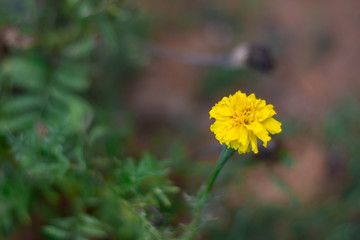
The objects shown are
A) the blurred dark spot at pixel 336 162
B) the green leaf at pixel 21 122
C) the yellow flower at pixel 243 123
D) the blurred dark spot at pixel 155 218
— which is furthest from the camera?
the blurred dark spot at pixel 336 162

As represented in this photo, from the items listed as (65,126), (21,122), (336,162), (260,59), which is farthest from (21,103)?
(336,162)

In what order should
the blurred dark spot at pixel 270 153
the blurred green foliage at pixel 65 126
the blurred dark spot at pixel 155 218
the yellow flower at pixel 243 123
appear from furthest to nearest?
the blurred dark spot at pixel 270 153 < the blurred green foliage at pixel 65 126 < the blurred dark spot at pixel 155 218 < the yellow flower at pixel 243 123

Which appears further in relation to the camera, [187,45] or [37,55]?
[187,45]

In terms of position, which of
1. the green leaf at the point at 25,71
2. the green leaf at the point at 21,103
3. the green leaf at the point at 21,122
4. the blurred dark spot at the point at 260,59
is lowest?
the green leaf at the point at 21,122

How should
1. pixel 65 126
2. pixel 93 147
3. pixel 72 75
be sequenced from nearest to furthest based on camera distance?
pixel 65 126
pixel 93 147
pixel 72 75

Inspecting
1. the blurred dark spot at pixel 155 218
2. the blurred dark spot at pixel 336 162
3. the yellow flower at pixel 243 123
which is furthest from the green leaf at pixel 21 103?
the blurred dark spot at pixel 336 162

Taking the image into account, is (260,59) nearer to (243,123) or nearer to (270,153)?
(270,153)

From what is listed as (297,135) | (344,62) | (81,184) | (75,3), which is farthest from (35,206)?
(344,62)

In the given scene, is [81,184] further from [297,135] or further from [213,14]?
[213,14]

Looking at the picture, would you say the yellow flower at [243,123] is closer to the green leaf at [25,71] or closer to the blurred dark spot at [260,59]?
the blurred dark spot at [260,59]
